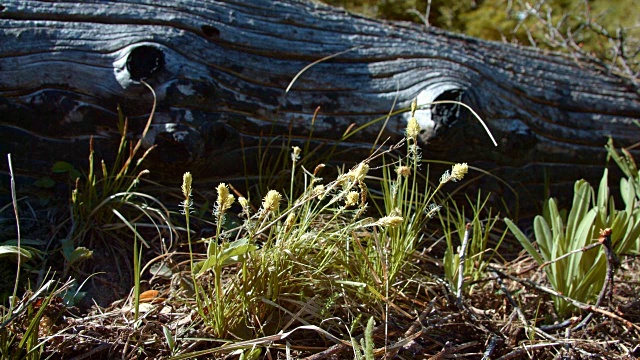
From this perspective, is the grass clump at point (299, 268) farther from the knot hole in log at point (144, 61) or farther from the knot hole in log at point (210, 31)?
the knot hole in log at point (210, 31)

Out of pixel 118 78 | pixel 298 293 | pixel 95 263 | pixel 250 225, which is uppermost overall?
pixel 118 78

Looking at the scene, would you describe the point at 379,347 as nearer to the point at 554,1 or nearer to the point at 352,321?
the point at 352,321

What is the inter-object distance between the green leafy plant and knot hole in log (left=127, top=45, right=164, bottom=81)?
4.88ft

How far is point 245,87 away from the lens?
8.03 feet

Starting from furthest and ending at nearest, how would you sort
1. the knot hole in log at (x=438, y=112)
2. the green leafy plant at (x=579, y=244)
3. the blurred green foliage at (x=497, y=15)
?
the blurred green foliage at (x=497, y=15) → the knot hole in log at (x=438, y=112) → the green leafy plant at (x=579, y=244)

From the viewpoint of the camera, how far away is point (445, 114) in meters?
2.46

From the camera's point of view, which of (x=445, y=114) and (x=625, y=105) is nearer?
(x=445, y=114)

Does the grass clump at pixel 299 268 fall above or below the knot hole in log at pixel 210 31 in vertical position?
below

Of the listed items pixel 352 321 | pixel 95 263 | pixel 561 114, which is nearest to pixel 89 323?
pixel 95 263

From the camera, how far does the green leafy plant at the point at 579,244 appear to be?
80.6 inches

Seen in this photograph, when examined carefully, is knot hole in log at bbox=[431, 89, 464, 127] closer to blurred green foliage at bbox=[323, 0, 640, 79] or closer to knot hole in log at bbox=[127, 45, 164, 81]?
knot hole in log at bbox=[127, 45, 164, 81]

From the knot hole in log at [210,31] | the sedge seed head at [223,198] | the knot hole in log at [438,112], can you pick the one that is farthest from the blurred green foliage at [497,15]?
the sedge seed head at [223,198]

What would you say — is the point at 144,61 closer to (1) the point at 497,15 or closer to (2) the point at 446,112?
(2) the point at 446,112

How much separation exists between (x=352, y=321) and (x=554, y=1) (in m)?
5.34
